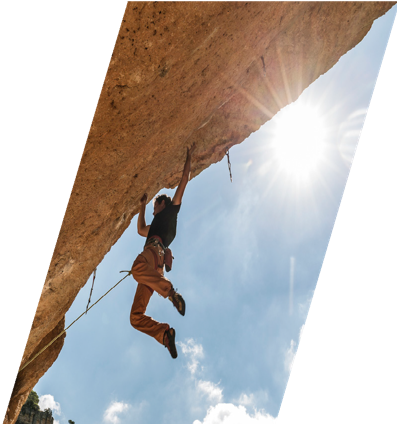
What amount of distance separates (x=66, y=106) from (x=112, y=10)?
1.44 feet

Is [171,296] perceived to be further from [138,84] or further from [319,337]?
[319,337]

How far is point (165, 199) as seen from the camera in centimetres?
530

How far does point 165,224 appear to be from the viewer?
4.90m

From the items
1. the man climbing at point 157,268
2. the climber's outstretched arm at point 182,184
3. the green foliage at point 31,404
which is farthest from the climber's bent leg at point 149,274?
the green foliage at point 31,404

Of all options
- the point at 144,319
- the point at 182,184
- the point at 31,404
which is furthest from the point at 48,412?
the point at 182,184

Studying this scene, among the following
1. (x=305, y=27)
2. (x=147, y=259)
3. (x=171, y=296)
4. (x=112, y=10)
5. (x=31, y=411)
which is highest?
(x=305, y=27)

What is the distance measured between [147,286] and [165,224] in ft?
3.48

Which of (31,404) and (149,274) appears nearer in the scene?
(149,274)

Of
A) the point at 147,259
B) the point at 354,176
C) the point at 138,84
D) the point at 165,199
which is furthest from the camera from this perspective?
the point at 165,199

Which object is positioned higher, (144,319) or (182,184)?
(182,184)

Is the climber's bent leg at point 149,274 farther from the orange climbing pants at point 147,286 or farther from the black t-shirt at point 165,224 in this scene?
the black t-shirt at point 165,224

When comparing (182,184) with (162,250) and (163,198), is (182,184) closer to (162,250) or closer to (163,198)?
(163,198)

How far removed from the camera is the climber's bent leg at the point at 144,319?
3962 millimetres

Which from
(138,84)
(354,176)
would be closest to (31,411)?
(138,84)
